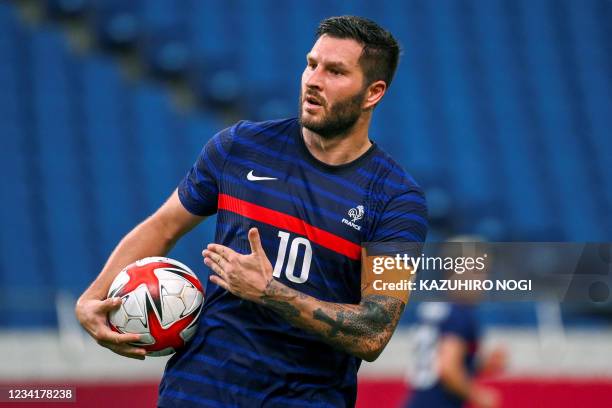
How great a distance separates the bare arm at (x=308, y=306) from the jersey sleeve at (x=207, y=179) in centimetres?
42

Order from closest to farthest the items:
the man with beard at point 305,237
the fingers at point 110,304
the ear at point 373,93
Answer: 1. the man with beard at point 305,237
2. the fingers at point 110,304
3. the ear at point 373,93

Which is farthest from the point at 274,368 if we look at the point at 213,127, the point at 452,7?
the point at 452,7

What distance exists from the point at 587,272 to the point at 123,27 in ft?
20.8

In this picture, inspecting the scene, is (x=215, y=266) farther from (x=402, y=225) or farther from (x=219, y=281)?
(x=402, y=225)

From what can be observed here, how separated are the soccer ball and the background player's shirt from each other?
6 cm

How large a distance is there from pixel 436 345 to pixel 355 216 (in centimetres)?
311

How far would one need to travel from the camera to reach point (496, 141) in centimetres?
1065

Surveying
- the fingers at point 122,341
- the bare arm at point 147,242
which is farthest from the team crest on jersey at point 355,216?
the fingers at point 122,341

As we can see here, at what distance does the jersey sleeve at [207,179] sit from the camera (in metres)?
3.74

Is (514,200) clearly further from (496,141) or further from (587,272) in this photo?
(587,272)

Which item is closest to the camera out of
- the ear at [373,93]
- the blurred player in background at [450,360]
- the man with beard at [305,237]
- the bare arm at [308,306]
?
the bare arm at [308,306]

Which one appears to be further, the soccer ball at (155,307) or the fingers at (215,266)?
the soccer ball at (155,307)

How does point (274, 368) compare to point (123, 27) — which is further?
point (123, 27)

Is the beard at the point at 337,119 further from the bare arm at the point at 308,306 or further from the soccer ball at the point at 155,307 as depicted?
the soccer ball at the point at 155,307
